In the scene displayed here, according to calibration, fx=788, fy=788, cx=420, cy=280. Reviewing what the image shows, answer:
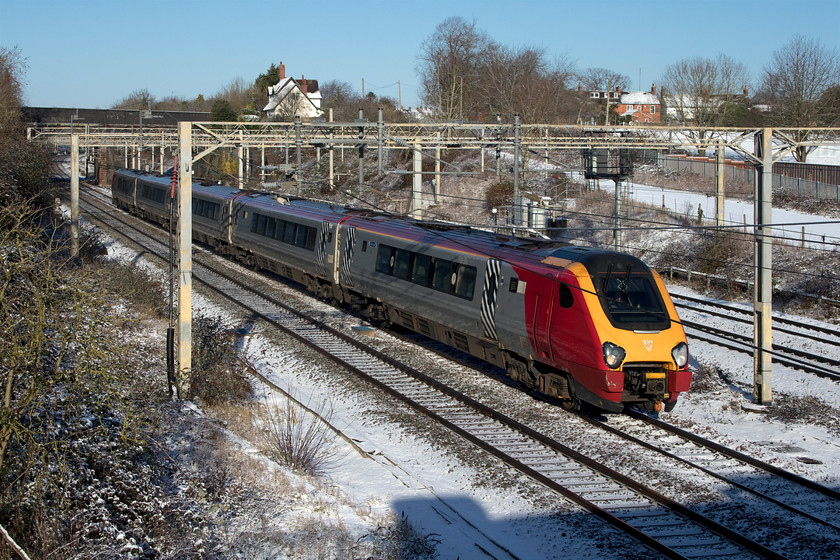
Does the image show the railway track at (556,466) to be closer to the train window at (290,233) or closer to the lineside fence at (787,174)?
the train window at (290,233)

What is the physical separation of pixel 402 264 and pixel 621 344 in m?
6.45

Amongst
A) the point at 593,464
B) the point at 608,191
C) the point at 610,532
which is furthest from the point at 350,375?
the point at 608,191

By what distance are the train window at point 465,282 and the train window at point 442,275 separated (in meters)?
0.32

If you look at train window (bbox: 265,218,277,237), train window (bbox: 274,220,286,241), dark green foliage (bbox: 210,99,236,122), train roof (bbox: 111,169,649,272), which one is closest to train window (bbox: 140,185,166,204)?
train roof (bbox: 111,169,649,272)

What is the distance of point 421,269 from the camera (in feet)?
53.0

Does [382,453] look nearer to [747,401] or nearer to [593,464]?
[593,464]

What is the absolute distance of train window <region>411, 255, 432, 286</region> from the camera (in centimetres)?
1594

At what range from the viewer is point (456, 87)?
7006cm

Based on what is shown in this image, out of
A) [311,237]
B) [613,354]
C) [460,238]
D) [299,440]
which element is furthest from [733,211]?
[299,440]

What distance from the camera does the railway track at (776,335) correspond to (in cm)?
1680

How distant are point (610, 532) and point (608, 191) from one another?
38.7 meters

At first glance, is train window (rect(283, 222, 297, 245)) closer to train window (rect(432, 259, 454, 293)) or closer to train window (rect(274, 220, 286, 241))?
train window (rect(274, 220, 286, 241))

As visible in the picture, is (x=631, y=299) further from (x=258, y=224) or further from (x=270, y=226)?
(x=258, y=224)


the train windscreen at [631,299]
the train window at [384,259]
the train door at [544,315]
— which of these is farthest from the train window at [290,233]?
the train windscreen at [631,299]
